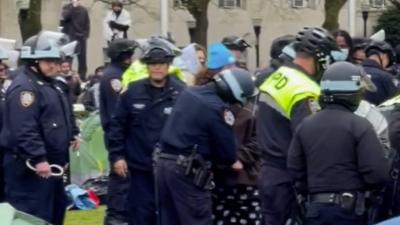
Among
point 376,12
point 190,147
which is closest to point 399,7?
point 376,12

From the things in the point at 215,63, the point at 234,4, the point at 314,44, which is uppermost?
the point at 314,44

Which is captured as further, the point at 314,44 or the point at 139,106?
the point at 139,106

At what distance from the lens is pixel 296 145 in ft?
31.4

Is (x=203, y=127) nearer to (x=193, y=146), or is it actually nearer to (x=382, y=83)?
(x=193, y=146)

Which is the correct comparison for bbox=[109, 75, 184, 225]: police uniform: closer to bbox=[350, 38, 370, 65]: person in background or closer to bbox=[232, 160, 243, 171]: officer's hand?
bbox=[232, 160, 243, 171]: officer's hand

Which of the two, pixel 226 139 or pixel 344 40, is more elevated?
pixel 344 40

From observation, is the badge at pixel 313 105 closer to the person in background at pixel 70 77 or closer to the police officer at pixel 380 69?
the police officer at pixel 380 69

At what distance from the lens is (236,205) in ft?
38.5

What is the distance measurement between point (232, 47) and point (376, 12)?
120ft

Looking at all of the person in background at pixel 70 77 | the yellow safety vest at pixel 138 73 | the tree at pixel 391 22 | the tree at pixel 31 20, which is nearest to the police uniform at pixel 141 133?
the yellow safety vest at pixel 138 73

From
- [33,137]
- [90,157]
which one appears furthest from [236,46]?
[90,157]

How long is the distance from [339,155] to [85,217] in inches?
293

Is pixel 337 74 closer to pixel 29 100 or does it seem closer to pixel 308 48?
pixel 308 48

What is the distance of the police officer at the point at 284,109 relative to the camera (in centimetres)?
1020
